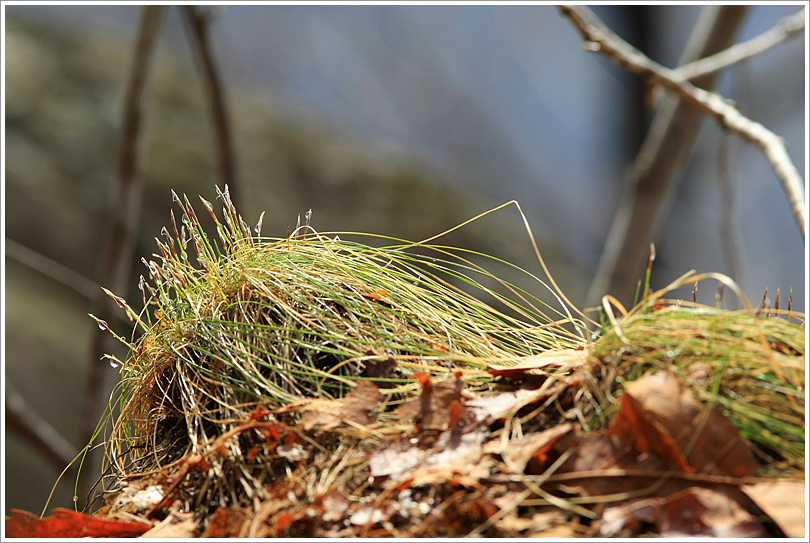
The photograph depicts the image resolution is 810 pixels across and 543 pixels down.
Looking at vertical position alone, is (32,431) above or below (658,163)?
below

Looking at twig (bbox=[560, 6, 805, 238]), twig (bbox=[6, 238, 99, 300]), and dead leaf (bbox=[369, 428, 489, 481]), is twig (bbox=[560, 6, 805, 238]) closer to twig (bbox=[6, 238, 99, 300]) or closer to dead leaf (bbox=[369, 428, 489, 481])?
dead leaf (bbox=[369, 428, 489, 481])

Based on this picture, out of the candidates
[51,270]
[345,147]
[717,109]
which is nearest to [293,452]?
[717,109]

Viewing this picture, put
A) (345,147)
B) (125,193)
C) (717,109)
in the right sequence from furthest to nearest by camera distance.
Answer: (345,147)
(125,193)
(717,109)

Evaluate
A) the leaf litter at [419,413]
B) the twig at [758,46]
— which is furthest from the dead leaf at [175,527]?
the twig at [758,46]

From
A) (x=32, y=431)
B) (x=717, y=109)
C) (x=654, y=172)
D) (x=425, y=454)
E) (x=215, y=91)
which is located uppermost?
(x=215, y=91)

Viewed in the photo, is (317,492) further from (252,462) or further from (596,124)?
(596,124)

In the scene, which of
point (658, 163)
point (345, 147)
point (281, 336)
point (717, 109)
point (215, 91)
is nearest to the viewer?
point (281, 336)

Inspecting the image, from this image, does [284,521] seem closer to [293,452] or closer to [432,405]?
[293,452]

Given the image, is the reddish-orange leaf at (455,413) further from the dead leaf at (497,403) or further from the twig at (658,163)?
the twig at (658,163)

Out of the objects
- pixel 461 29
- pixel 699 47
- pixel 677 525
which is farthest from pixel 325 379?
pixel 461 29
